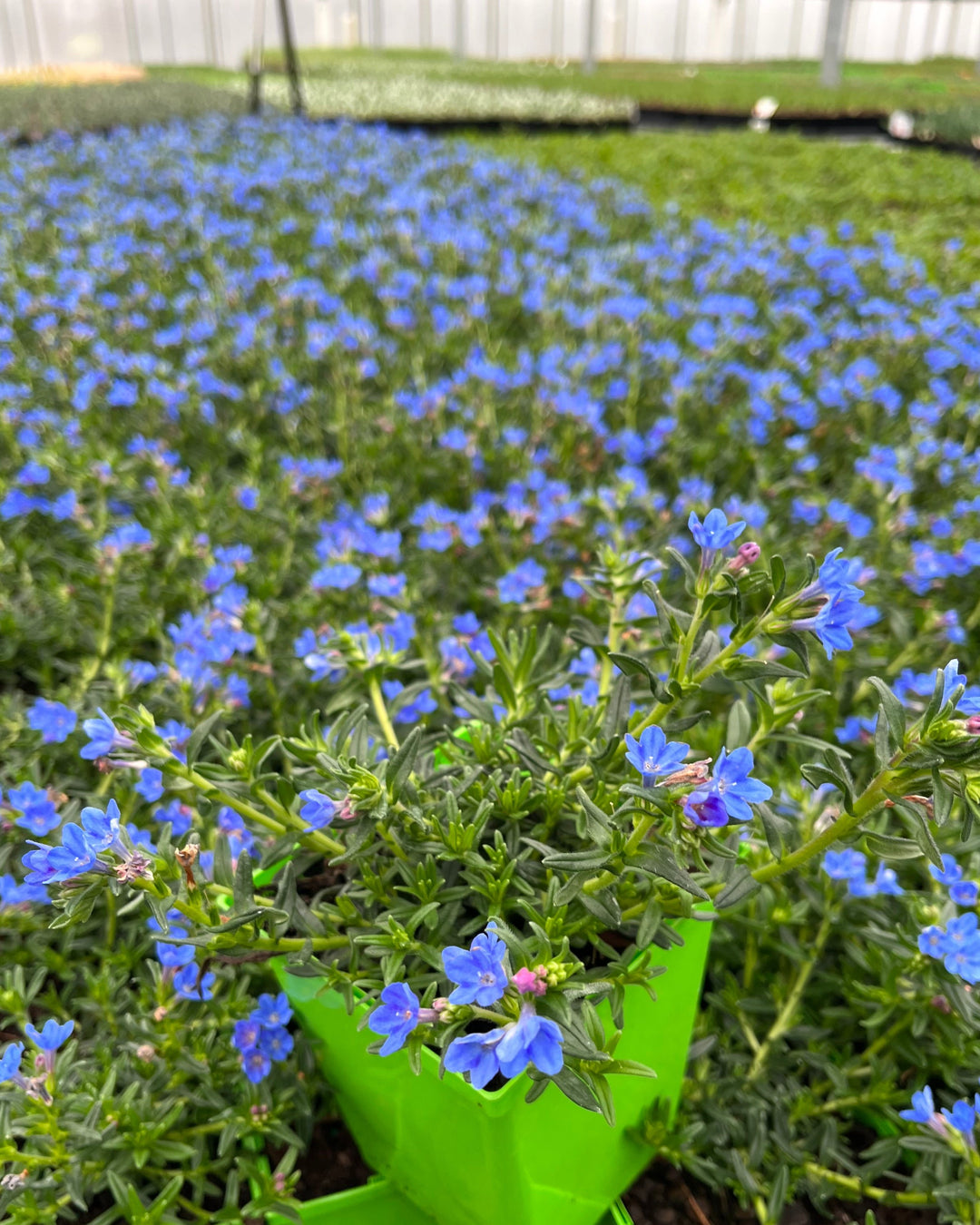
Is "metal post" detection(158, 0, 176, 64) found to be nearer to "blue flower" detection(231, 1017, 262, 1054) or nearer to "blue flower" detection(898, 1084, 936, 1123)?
"blue flower" detection(231, 1017, 262, 1054)

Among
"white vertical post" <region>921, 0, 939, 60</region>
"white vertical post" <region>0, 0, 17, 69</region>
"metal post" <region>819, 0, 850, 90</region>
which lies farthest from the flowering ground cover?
"white vertical post" <region>921, 0, 939, 60</region>

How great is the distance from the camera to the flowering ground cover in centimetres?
116

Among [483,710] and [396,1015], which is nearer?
[396,1015]

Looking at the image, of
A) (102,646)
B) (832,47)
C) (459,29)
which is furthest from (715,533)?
(459,29)

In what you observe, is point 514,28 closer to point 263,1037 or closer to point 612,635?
point 612,635

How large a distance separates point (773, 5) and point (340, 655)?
3913 cm

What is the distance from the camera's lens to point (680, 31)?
32.7 meters

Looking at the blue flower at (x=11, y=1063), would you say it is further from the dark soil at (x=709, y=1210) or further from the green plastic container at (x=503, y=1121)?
the dark soil at (x=709, y=1210)

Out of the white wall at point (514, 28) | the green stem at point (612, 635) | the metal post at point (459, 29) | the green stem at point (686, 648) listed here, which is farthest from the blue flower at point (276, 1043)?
the white wall at point (514, 28)

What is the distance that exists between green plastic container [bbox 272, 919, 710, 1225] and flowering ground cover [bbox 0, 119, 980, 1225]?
0.05 m

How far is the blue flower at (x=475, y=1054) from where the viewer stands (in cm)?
93

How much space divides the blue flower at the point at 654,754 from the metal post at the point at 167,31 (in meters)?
35.0

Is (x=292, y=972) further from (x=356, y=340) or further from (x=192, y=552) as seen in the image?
(x=356, y=340)

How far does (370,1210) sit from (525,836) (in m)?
0.70
